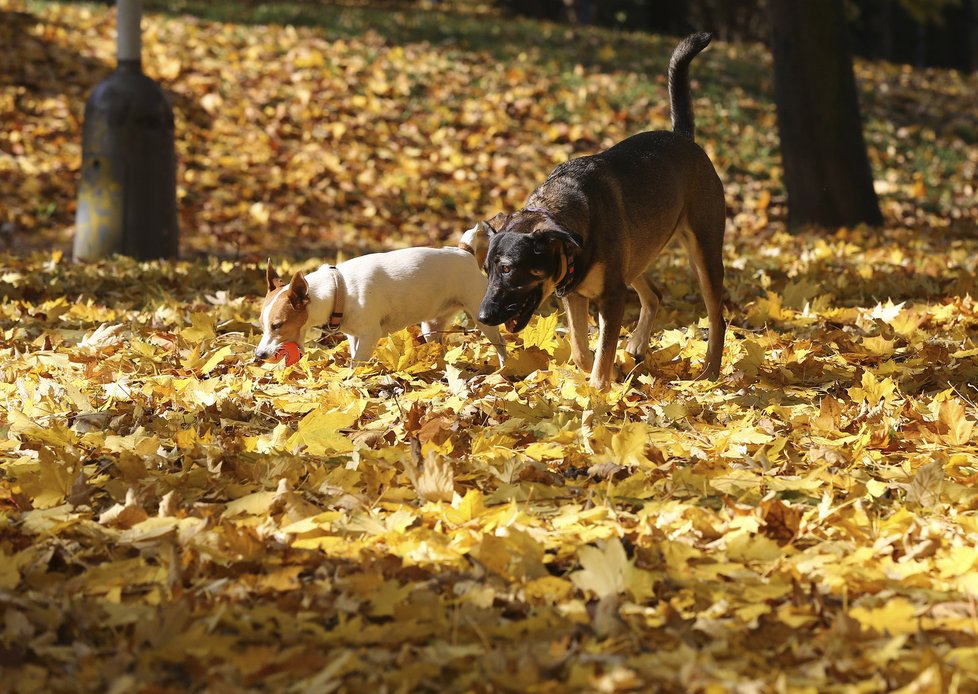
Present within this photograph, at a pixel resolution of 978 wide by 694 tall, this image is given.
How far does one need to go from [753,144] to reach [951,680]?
12308mm

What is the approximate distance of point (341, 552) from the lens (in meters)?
3.02

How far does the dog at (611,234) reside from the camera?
4305mm

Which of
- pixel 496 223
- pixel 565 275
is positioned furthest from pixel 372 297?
pixel 565 275

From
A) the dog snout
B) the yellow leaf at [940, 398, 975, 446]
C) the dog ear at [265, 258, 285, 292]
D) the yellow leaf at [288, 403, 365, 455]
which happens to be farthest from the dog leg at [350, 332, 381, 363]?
the yellow leaf at [940, 398, 975, 446]

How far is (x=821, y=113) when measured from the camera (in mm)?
10648

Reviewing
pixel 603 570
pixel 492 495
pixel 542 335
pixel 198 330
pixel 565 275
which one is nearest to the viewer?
pixel 603 570

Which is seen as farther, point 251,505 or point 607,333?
point 607,333

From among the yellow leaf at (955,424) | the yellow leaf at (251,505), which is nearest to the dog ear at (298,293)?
the yellow leaf at (251,505)

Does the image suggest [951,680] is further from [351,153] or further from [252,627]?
[351,153]

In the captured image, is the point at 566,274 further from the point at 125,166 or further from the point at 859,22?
the point at 859,22

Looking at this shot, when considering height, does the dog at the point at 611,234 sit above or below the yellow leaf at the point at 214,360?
above

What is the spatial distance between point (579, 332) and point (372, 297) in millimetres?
1002

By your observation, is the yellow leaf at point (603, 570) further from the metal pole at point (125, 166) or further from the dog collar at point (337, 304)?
the metal pole at point (125, 166)

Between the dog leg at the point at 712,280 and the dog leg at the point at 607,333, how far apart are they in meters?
0.70
